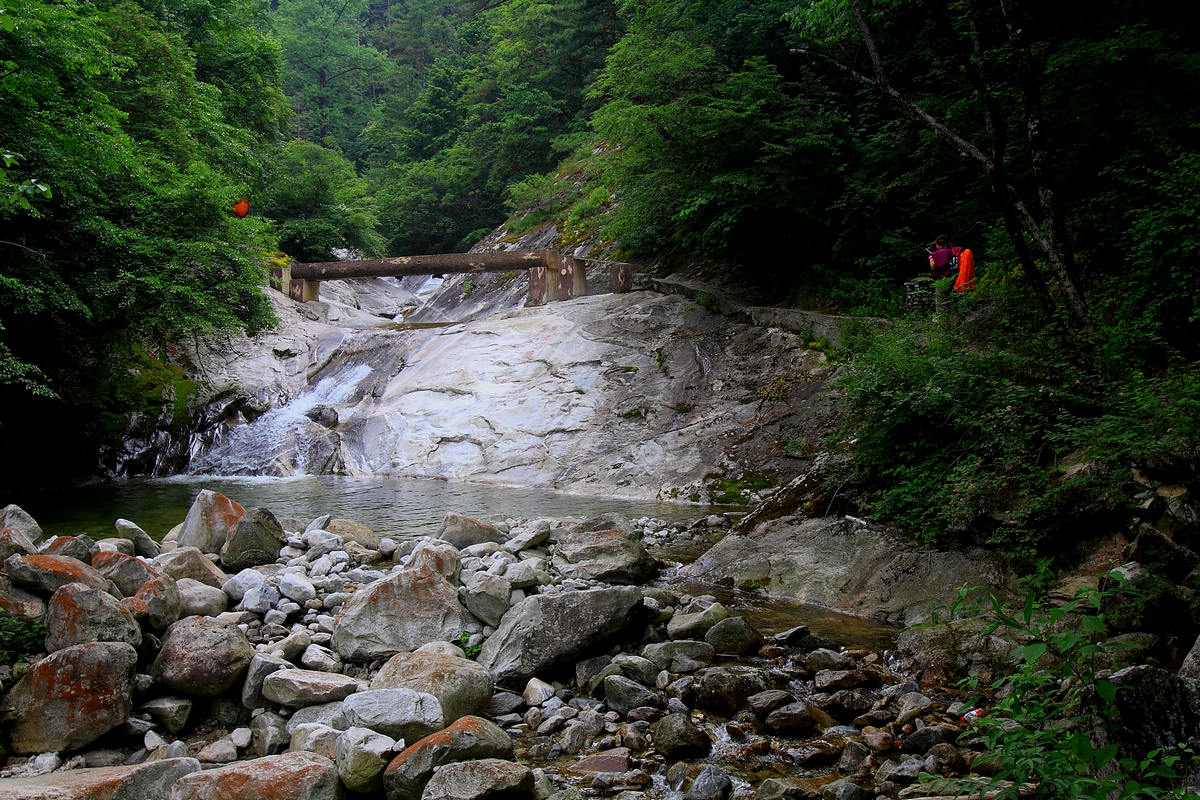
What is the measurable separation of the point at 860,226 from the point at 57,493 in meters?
16.1

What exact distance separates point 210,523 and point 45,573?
229 centimetres

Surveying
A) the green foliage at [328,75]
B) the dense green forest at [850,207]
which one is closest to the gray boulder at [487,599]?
the dense green forest at [850,207]

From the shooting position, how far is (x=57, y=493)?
12242 mm

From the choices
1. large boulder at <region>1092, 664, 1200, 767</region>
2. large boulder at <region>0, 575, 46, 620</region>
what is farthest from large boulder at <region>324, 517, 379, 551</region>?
large boulder at <region>1092, 664, 1200, 767</region>

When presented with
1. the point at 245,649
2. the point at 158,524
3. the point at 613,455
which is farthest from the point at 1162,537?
the point at 158,524

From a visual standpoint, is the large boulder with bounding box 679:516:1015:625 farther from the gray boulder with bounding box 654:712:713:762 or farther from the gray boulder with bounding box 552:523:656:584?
the gray boulder with bounding box 654:712:713:762

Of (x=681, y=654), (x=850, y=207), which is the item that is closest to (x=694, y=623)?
(x=681, y=654)

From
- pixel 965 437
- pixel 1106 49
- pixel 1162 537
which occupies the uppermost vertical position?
pixel 1106 49

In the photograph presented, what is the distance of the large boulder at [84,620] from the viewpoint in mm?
4363

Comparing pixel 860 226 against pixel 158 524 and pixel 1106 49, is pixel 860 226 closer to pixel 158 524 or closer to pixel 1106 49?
pixel 1106 49

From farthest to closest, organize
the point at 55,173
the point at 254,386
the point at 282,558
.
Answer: the point at 254,386 < the point at 55,173 < the point at 282,558

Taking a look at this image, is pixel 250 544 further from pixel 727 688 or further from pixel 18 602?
pixel 727 688

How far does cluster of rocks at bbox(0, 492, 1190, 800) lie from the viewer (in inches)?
136

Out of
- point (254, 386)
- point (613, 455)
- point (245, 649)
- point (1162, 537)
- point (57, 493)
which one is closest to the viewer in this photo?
point (1162, 537)
